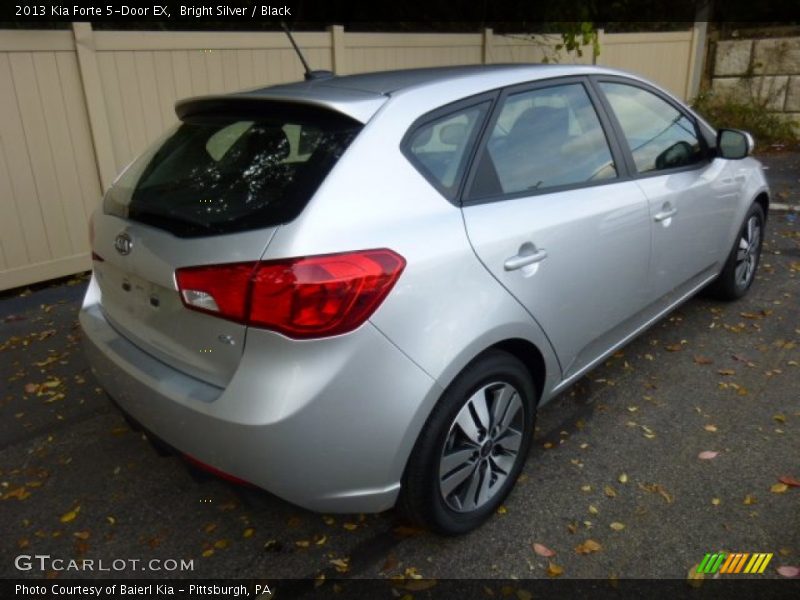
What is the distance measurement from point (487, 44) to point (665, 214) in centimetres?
558

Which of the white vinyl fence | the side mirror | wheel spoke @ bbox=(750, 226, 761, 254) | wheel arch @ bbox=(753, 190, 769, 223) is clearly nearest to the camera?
the side mirror

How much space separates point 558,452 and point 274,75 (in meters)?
4.63

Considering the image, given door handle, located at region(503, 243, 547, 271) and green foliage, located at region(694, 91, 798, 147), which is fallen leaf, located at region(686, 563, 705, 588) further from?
green foliage, located at region(694, 91, 798, 147)

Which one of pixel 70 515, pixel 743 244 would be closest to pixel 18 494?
pixel 70 515

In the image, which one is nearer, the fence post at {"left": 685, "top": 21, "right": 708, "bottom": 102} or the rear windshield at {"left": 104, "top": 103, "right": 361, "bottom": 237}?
the rear windshield at {"left": 104, "top": 103, "right": 361, "bottom": 237}

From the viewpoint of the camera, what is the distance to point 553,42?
30.9 feet

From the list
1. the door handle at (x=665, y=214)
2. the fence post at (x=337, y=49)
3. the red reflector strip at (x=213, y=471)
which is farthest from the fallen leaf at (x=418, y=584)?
the fence post at (x=337, y=49)

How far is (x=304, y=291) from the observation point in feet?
6.10

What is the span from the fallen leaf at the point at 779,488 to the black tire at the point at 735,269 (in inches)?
77.6

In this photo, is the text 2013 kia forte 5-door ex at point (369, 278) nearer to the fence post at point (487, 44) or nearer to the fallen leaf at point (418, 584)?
the fallen leaf at point (418, 584)

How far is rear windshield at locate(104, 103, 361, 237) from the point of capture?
203 cm

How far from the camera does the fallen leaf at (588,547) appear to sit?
2.39 metres

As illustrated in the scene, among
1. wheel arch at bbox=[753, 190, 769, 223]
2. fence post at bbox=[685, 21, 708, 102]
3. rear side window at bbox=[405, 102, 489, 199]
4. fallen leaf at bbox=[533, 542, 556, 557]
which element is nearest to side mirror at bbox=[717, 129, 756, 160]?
wheel arch at bbox=[753, 190, 769, 223]

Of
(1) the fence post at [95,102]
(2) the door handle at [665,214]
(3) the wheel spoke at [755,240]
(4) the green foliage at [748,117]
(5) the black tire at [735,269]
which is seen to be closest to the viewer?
(2) the door handle at [665,214]
